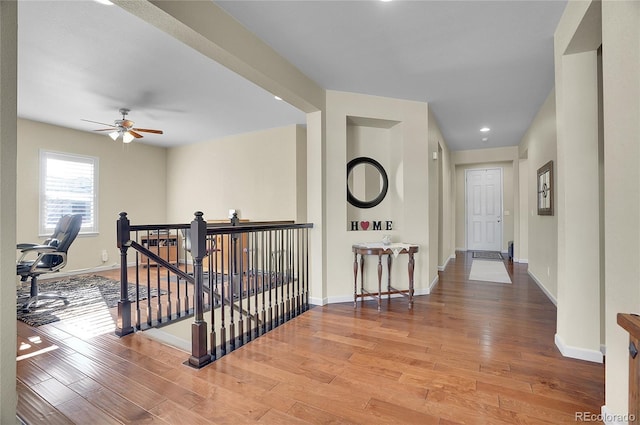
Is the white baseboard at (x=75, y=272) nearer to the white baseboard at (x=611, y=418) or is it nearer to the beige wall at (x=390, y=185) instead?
the beige wall at (x=390, y=185)

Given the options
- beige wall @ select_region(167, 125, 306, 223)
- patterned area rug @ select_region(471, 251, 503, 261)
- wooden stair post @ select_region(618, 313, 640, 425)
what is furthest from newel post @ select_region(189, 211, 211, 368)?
patterned area rug @ select_region(471, 251, 503, 261)

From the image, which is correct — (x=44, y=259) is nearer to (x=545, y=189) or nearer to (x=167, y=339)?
(x=167, y=339)

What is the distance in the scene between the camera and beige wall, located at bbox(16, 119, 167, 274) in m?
4.88

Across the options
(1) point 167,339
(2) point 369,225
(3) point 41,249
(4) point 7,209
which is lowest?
(1) point 167,339

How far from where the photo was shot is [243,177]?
6.10 m

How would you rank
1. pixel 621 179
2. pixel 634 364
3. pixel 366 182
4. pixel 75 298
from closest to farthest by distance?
pixel 634 364, pixel 621 179, pixel 75 298, pixel 366 182

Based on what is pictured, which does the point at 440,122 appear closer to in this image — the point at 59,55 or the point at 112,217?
the point at 59,55

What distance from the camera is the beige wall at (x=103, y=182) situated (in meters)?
4.88

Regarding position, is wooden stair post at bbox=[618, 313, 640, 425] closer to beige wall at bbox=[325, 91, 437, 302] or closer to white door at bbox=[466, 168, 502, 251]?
beige wall at bbox=[325, 91, 437, 302]

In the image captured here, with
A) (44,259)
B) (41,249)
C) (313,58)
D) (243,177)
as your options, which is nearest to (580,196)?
(313,58)

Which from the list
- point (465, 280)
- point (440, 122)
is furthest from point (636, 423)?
point (440, 122)

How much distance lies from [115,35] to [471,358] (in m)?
3.95

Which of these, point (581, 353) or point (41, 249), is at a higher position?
point (41, 249)

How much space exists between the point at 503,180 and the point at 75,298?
29.1 feet
